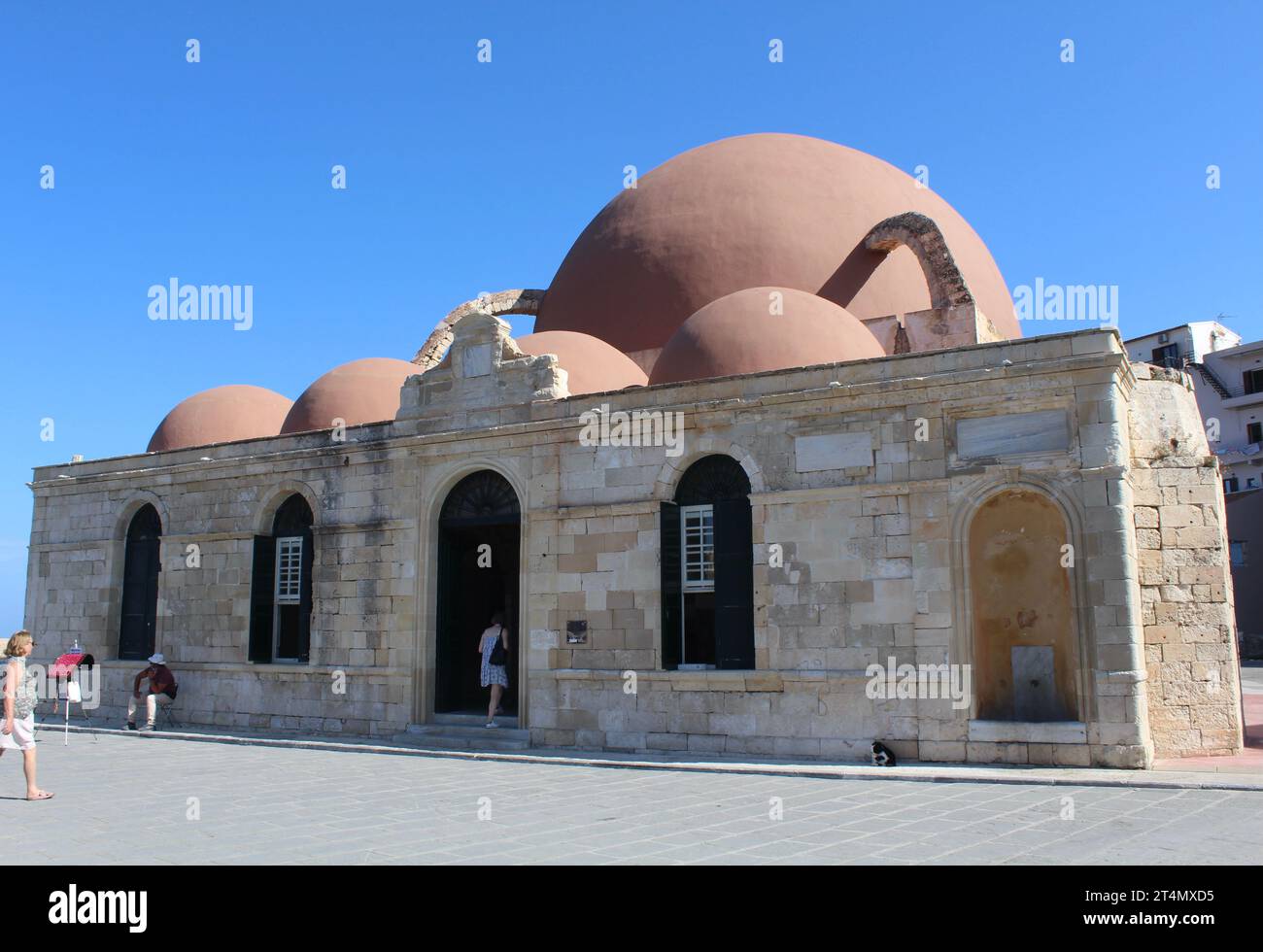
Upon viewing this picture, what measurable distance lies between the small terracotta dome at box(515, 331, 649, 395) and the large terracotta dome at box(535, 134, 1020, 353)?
105 cm

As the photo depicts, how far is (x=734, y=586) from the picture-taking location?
11.5m

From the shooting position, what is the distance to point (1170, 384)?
1120 cm

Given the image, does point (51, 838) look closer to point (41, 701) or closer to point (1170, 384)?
point (1170, 384)

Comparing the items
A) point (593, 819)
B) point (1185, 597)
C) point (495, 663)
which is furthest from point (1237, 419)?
point (593, 819)

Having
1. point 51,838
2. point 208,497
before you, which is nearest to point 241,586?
point 208,497

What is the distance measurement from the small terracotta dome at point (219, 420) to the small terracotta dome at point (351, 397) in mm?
1678

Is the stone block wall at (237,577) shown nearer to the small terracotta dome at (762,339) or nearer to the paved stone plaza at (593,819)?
the paved stone plaza at (593,819)

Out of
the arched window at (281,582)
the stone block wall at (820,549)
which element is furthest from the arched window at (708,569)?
the arched window at (281,582)

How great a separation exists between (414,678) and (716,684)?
14.0 ft

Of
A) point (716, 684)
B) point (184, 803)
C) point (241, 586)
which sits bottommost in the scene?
point (184, 803)

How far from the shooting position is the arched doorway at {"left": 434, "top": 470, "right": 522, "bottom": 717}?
44.1 feet

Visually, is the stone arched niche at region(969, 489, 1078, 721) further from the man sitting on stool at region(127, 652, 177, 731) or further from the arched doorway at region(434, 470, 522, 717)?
the man sitting on stool at region(127, 652, 177, 731)

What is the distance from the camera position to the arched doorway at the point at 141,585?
1647cm

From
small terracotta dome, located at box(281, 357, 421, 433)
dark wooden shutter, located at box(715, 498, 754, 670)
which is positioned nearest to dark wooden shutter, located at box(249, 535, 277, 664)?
small terracotta dome, located at box(281, 357, 421, 433)
